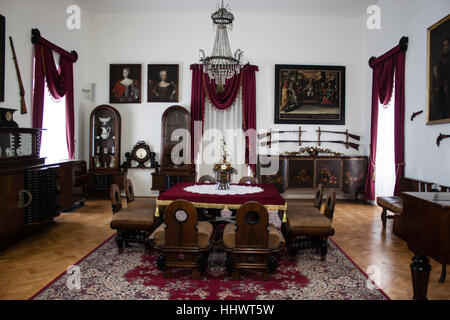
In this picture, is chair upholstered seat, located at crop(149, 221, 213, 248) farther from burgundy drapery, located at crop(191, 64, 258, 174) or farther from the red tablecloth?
burgundy drapery, located at crop(191, 64, 258, 174)

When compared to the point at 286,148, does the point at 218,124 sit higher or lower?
higher

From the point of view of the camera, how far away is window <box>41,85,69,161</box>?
6398 mm

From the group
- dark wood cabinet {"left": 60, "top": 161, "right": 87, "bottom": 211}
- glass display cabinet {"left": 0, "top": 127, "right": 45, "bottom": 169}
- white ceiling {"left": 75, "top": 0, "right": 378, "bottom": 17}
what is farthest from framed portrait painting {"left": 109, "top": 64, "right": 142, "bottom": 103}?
glass display cabinet {"left": 0, "top": 127, "right": 45, "bottom": 169}

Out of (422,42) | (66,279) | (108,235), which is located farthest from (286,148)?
(66,279)

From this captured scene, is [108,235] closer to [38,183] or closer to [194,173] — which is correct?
[38,183]

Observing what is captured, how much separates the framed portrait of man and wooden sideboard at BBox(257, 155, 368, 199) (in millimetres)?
2920

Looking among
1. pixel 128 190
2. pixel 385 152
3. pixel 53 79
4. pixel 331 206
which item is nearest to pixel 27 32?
pixel 53 79

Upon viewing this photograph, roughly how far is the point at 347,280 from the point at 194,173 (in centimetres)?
487

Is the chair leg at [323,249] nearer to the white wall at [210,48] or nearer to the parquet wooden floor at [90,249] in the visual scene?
the parquet wooden floor at [90,249]

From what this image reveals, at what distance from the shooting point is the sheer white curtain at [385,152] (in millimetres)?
6902

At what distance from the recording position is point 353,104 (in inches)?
317

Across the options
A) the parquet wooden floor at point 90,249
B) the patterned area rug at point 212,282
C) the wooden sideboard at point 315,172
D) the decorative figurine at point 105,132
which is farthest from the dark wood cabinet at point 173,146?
the patterned area rug at point 212,282

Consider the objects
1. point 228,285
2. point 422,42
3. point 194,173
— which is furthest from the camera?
point 194,173

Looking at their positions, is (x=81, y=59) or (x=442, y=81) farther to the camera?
(x=81, y=59)
